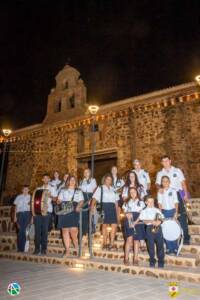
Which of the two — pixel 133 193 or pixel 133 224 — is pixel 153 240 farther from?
pixel 133 193

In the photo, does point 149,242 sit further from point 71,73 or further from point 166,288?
point 71,73

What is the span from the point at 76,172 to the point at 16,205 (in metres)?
6.62

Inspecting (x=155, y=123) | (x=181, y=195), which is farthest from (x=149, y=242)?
(x=155, y=123)

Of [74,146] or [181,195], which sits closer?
[181,195]

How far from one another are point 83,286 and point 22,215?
347cm

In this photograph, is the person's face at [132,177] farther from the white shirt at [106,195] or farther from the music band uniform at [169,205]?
the music band uniform at [169,205]

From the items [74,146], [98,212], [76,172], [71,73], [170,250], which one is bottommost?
[170,250]

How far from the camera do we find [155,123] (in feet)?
38.6

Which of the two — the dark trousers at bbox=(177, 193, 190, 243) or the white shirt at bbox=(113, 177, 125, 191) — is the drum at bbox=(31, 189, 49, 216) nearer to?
the white shirt at bbox=(113, 177, 125, 191)

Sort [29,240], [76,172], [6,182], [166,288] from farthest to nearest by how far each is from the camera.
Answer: [6,182]
[76,172]
[29,240]
[166,288]

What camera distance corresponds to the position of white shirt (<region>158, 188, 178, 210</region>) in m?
4.73

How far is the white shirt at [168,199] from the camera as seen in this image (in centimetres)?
473

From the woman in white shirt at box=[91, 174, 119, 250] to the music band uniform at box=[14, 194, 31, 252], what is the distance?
209 cm

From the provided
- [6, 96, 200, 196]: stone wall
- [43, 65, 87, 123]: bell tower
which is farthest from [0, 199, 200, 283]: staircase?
[43, 65, 87, 123]: bell tower
